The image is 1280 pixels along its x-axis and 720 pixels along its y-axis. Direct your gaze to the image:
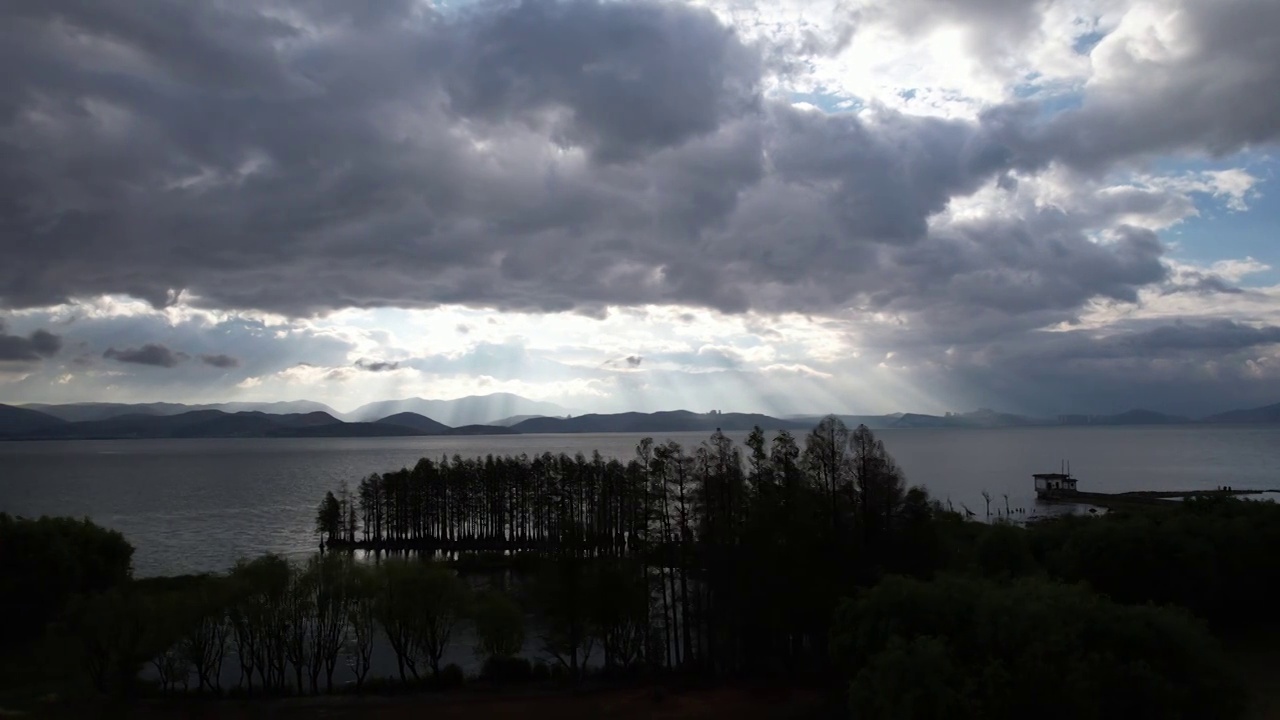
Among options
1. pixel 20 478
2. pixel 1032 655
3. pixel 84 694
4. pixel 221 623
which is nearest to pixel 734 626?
pixel 1032 655

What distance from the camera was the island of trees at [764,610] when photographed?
64.6ft

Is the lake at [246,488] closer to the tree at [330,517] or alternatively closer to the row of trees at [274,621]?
the tree at [330,517]

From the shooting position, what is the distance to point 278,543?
73.2 m

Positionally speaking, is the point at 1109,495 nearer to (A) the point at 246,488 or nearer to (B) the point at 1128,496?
(B) the point at 1128,496

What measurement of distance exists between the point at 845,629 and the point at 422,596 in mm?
17473

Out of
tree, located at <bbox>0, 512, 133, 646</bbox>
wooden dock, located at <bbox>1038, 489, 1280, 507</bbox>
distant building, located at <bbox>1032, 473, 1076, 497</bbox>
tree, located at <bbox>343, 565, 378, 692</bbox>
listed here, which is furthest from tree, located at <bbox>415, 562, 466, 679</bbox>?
distant building, located at <bbox>1032, 473, 1076, 497</bbox>

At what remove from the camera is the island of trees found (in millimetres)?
19688

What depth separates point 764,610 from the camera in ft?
109

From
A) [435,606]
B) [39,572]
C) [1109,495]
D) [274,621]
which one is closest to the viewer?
[274,621]

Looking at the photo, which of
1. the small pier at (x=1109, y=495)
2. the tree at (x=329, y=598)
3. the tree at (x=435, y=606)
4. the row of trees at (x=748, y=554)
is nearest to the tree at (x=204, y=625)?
the tree at (x=329, y=598)

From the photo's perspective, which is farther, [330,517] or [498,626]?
[330,517]

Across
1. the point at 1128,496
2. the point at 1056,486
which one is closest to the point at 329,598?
the point at 1128,496

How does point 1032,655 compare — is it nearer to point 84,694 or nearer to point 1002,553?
point 1002,553

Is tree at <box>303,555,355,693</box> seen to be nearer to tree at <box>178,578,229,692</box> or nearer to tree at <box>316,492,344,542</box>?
tree at <box>178,578,229,692</box>
